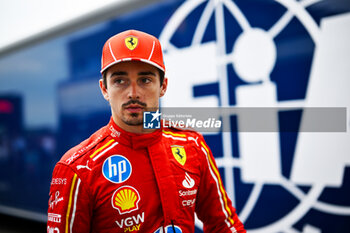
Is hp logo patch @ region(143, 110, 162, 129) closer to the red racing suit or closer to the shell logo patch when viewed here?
the red racing suit

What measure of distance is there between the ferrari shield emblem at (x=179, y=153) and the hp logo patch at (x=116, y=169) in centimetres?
18

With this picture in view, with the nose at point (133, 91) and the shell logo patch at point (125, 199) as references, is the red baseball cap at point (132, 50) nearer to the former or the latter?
the nose at point (133, 91)

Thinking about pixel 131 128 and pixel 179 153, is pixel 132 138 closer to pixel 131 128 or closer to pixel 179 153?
pixel 131 128

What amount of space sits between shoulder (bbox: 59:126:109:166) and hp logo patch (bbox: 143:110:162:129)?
0.15 m

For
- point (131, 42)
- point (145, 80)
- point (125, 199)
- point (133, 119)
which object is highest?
point (131, 42)

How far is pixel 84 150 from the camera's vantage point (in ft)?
2.93

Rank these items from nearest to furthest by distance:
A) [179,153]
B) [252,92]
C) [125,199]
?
[125,199], [179,153], [252,92]

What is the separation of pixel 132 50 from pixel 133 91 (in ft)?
0.43

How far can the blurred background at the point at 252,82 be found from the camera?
4.25 ft

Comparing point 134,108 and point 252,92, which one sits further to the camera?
point 252,92

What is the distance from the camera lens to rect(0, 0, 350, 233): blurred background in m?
1.29

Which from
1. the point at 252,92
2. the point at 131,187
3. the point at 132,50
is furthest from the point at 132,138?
the point at 252,92

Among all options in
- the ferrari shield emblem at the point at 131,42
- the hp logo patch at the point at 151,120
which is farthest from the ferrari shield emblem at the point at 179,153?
the ferrari shield emblem at the point at 131,42

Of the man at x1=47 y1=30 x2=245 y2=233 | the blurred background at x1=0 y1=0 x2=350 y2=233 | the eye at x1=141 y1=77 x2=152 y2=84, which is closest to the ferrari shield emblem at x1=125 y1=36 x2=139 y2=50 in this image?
the man at x1=47 y1=30 x2=245 y2=233
